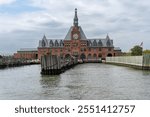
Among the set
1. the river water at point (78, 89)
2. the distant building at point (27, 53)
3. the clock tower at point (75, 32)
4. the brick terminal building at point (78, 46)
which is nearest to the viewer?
the river water at point (78, 89)

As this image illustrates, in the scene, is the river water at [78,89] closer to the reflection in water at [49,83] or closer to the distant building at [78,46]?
the reflection in water at [49,83]

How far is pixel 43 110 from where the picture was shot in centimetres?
941

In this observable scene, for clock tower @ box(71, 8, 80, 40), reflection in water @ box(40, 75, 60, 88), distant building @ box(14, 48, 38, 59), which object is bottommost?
reflection in water @ box(40, 75, 60, 88)

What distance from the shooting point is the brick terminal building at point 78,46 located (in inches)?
6324

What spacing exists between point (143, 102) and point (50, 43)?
156181 millimetres

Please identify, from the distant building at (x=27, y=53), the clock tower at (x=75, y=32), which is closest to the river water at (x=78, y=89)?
the clock tower at (x=75, y=32)

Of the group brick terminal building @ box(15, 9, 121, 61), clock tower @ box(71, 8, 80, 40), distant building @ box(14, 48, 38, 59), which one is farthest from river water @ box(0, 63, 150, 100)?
distant building @ box(14, 48, 38, 59)

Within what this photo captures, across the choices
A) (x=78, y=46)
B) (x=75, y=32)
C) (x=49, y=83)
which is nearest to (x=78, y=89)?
(x=49, y=83)

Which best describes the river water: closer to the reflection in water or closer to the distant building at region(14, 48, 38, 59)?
the reflection in water

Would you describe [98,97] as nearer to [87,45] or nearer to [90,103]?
[90,103]

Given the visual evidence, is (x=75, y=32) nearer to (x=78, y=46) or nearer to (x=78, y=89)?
(x=78, y=46)

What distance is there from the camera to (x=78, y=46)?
527 ft

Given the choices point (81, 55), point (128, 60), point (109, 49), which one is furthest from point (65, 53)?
point (128, 60)

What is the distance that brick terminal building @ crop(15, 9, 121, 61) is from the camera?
160625 millimetres
